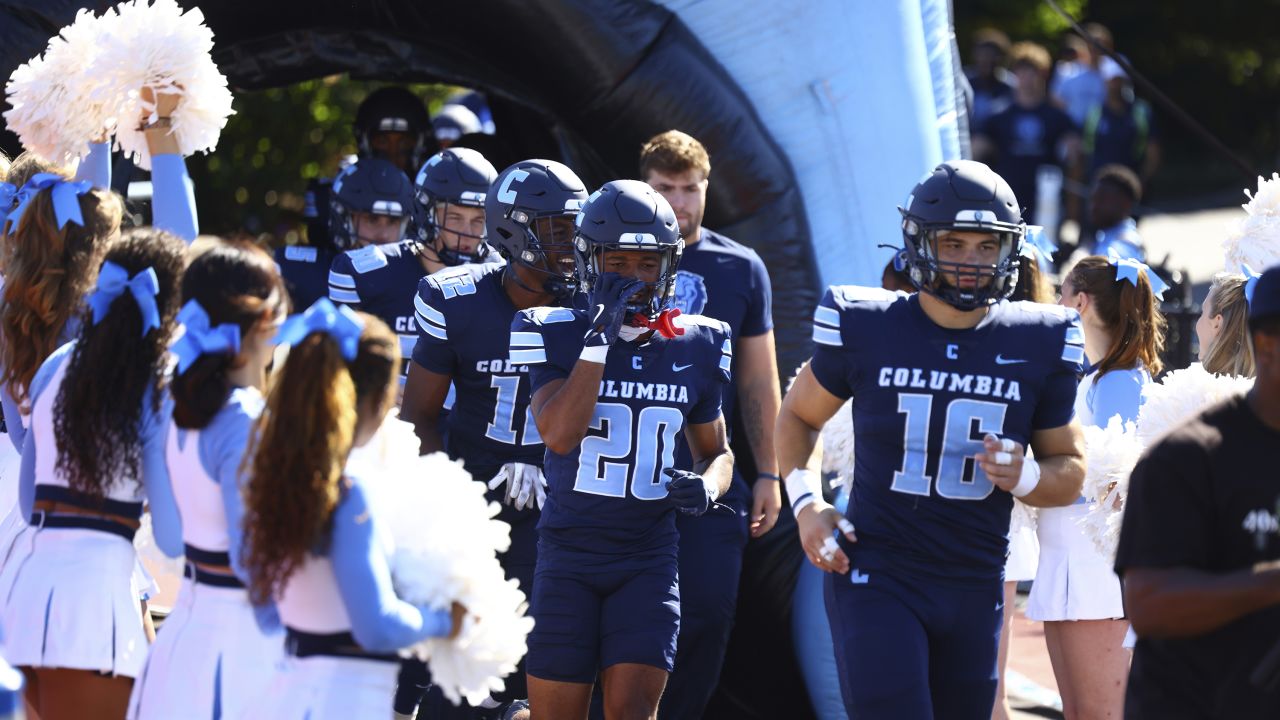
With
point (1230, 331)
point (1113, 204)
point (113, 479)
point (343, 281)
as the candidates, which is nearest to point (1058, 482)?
point (1230, 331)

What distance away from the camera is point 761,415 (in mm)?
5328

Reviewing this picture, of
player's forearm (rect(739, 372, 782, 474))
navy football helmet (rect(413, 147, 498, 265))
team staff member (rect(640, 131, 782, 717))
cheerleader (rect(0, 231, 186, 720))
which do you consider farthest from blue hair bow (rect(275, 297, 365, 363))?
navy football helmet (rect(413, 147, 498, 265))

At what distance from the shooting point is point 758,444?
5.29 m

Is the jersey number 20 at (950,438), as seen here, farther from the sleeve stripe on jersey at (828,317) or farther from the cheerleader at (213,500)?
the cheerleader at (213,500)

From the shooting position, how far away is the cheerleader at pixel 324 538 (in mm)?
3049

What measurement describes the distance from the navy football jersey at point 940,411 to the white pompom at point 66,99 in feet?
7.01

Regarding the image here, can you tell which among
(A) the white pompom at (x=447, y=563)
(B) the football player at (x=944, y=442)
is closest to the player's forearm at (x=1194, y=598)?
(B) the football player at (x=944, y=442)

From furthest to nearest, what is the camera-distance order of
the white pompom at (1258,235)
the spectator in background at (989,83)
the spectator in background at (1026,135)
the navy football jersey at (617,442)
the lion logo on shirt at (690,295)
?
the spectator in background at (989,83), the spectator in background at (1026,135), the lion logo on shirt at (690,295), the white pompom at (1258,235), the navy football jersey at (617,442)

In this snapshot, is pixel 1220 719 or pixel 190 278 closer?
pixel 1220 719

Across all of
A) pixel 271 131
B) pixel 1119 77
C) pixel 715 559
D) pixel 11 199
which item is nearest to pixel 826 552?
pixel 715 559

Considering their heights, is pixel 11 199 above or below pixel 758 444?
above

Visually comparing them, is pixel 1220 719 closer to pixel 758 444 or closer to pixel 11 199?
pixel 758 444

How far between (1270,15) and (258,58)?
59.5 feet

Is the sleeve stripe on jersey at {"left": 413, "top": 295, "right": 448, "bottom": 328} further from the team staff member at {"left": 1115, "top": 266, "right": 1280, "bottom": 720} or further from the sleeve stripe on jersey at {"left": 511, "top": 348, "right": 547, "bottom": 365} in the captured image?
the team staff member at {"left": 1115, "top": 266, "right": 1280, "bottom": 720}
